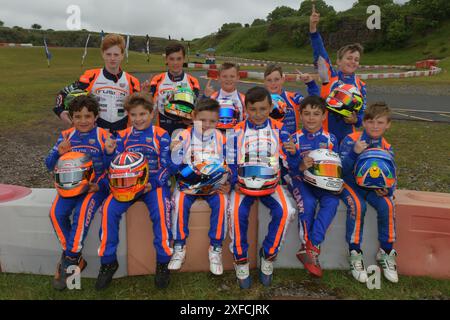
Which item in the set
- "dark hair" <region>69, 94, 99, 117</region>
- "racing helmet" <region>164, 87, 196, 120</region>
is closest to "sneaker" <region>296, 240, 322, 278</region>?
"racing helmet" <region>164, 87, 196, 120</region>

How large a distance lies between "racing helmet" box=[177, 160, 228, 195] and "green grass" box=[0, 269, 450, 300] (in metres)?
0.88

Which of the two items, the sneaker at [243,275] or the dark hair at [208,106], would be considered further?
the dark hair at [208,106]

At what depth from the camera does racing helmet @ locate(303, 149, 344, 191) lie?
11.4ft

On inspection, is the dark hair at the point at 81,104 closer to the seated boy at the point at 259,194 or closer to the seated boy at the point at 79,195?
the seated boy at the point at 79,195

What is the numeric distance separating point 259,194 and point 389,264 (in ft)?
4.86

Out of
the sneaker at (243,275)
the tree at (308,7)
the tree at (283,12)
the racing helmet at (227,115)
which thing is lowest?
the sneaker at (243,275)

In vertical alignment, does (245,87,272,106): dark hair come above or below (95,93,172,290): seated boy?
above

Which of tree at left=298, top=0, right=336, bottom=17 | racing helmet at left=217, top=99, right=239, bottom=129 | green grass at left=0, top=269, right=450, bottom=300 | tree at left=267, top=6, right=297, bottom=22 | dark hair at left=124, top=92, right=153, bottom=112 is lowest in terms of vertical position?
green grass at left=0, top=269, right=450, bottom=300

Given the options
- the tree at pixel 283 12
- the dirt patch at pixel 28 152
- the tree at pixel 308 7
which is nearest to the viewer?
the dirt patch at pixel 28 152

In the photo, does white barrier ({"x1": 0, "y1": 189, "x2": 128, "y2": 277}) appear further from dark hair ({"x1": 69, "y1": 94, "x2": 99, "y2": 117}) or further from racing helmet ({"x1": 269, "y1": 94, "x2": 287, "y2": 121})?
racing helmet ({"x1": 269, "y1": 94, "x2": 287, "y2": 121})

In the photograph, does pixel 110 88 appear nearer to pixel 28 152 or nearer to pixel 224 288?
pixel 224 288

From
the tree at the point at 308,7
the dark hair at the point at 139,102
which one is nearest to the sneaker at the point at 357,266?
the dark hair at the point at 139,102

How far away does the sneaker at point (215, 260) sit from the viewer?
341 cm

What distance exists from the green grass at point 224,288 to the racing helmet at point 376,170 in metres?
0.97
